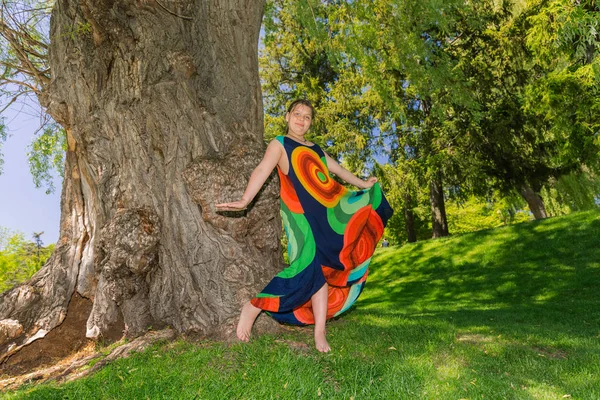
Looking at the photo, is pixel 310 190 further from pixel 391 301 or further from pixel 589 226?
pixel 589 226

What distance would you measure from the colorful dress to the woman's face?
0.14 metres

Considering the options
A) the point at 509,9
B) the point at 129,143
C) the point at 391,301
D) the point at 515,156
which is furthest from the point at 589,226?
the point at 129,143

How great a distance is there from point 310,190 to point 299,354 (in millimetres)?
1340

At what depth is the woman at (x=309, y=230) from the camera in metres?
3.75

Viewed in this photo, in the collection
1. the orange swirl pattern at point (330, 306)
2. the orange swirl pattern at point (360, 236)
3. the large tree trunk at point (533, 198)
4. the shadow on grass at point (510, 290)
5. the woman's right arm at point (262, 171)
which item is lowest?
the shadow on grass at point (510, 290)

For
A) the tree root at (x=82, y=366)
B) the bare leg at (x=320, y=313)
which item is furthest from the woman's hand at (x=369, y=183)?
the tree root at (x=82, y=366)

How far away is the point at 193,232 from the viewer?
167 inches

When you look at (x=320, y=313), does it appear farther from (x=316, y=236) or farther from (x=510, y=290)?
(x=510, y=290)

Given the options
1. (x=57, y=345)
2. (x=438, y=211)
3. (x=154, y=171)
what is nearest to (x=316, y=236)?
(x=154, y=171)

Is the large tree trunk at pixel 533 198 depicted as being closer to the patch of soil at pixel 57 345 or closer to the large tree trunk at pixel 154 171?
the large tree trunk at pixel 154 171

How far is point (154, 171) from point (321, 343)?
2.25 m

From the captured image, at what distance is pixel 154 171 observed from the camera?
4438mm

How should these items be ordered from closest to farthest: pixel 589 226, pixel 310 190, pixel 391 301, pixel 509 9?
1. pixel 310 190
2. pixel 391 301
3. pixel 589 226
4. pixel 509 9

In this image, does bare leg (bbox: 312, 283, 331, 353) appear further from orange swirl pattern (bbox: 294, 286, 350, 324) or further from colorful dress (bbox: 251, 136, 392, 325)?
orange swirl pattern (bbox: 294, 286, 350, 324)
